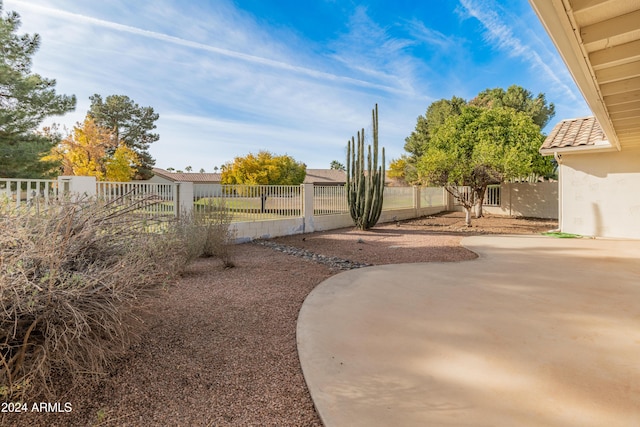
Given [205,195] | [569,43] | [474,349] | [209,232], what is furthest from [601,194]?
[205,195]

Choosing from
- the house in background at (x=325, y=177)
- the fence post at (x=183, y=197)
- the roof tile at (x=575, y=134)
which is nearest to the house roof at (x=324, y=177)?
the house in background at (x=325, y=177)

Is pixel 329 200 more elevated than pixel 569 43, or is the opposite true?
pixel 569 43

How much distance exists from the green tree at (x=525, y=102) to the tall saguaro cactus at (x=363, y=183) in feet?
77.1

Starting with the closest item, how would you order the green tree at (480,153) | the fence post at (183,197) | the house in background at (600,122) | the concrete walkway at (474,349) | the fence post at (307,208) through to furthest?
the concrete walkway at (474,349) → the house in background at (600,122) → the fence post at (183,197) → the fence post at (307,208) → the green tree at (480,153)

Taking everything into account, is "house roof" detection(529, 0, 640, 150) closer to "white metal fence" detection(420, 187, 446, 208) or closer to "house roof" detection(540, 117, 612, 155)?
"house roof" detection(540, 117, 612, 155)

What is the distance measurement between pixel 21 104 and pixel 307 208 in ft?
49.0

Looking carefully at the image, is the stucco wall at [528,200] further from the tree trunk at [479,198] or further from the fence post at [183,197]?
the fence post at [183,197]

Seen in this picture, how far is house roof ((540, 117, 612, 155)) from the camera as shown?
10562 mm

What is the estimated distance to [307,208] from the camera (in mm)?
12648

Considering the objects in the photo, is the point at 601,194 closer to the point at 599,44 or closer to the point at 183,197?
the point at 599,44

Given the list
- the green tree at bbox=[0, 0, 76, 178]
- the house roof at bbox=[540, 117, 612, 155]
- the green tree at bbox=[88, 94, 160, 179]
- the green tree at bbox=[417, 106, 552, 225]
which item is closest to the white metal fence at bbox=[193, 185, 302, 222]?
the green tree at bbox=[417, 106, 552, 225]

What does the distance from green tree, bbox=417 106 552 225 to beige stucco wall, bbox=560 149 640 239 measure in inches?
118

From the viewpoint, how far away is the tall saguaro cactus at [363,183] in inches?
515

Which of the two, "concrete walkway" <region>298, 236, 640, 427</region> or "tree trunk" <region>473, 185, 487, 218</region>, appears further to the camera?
"tree trunk" <region>473, 185, 487, 218</region>
